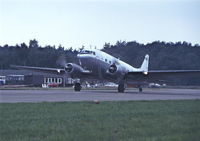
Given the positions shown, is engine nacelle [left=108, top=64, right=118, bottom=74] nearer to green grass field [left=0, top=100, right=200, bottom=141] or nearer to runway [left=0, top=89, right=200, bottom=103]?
runway [left=0, top=89, right=200, bottom=103]

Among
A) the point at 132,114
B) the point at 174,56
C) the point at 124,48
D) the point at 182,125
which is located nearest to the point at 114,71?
the point at 132,114

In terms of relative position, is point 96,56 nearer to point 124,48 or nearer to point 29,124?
point 29,124

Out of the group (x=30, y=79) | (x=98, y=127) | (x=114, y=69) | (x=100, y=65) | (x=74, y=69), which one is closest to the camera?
(x=98, y=127)

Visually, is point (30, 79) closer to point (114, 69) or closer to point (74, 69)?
point (74, 69)

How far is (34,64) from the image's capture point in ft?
452

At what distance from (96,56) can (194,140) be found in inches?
1275

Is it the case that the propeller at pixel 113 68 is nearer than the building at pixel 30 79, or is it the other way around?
the propeller at pixel 113 68

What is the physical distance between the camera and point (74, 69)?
41.4m

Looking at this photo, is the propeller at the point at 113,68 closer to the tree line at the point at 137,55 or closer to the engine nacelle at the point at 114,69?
the engine nacelle at the point at 114,69

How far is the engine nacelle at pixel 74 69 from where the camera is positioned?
41406 mm

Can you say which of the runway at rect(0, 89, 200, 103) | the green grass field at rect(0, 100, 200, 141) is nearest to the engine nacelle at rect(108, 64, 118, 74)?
the runway at rect(0, 89, 200, 103)

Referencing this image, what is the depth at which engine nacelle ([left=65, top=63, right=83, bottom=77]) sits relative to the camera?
41406mm

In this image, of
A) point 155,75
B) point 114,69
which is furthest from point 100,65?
point 155,75

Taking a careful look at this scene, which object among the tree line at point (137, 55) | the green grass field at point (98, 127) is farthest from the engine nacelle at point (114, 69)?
the tree line at point (137, 55)
